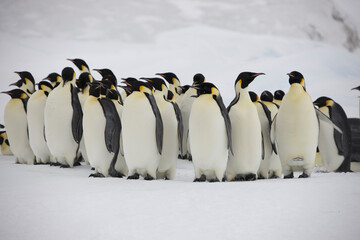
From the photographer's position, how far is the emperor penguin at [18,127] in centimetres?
522

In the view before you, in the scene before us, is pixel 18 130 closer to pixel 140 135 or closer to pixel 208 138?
pixel 140 135

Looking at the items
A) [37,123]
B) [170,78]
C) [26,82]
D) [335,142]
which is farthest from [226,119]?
[26,82]

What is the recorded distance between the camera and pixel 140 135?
12.4ft

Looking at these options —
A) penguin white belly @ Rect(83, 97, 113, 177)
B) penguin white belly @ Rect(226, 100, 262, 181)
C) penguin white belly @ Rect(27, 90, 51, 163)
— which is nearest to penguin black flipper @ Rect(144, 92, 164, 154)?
penguin white belly @ Rect(83, 97, 113, 177)

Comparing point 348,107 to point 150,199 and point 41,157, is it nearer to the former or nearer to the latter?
point 41,157

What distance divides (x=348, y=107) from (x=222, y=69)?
5.61 m

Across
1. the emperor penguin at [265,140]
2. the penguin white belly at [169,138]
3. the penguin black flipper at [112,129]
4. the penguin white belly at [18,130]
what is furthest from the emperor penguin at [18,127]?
the emperor penguin at [265,140]

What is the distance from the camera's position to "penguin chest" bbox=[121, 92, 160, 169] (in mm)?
3775

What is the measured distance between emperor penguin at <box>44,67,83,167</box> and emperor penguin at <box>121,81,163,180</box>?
39.1 inches

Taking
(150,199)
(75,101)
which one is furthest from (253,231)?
(75,101)

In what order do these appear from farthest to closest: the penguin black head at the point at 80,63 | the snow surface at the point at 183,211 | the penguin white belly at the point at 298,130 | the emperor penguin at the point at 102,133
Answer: the penguin black head at the point at 80,63 < the emperor penguin at the point at 102,133 < the penguin white belly at the point at 298,130 < the snow surface at the point at 183,211

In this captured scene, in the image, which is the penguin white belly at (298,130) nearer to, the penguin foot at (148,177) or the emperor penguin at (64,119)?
the penguin foot at (148,177)

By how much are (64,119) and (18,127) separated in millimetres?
955

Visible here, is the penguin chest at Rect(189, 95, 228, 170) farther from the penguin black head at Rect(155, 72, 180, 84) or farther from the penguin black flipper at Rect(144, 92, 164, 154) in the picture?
the penguin black head at Rect(155, 72, 180, 84)
